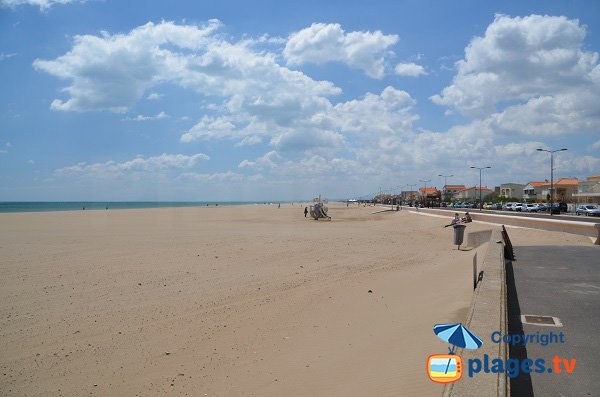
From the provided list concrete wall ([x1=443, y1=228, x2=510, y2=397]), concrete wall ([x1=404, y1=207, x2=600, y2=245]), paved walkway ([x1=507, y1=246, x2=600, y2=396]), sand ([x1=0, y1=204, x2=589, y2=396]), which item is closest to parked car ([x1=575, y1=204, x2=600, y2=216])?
concrete wall ([x1=404, y1=207, x2=600, y2=245])

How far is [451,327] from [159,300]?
671cm

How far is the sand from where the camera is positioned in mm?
5789

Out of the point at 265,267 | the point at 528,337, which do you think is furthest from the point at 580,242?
the point at 528,337

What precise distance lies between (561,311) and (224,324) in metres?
5.75

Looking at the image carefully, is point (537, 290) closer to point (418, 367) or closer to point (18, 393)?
point (418, 367)

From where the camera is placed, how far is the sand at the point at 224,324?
5789mm

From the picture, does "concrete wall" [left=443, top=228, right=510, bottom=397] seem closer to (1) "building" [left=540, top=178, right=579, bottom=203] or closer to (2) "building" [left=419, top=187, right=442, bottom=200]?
→ (1) "building" [left=540, top=178, right=579, bottom=203]

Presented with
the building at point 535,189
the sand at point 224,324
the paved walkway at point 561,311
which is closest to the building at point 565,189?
the building at point 535,189

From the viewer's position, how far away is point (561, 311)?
7.77 metres

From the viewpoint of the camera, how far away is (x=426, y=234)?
1080 inches

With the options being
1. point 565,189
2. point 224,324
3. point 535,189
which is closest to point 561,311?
point 224,324

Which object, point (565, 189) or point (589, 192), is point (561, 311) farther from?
point (565, 189)

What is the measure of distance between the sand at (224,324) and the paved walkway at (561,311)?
3.49ft

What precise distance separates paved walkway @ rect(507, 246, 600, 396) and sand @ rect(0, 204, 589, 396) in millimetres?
1062
